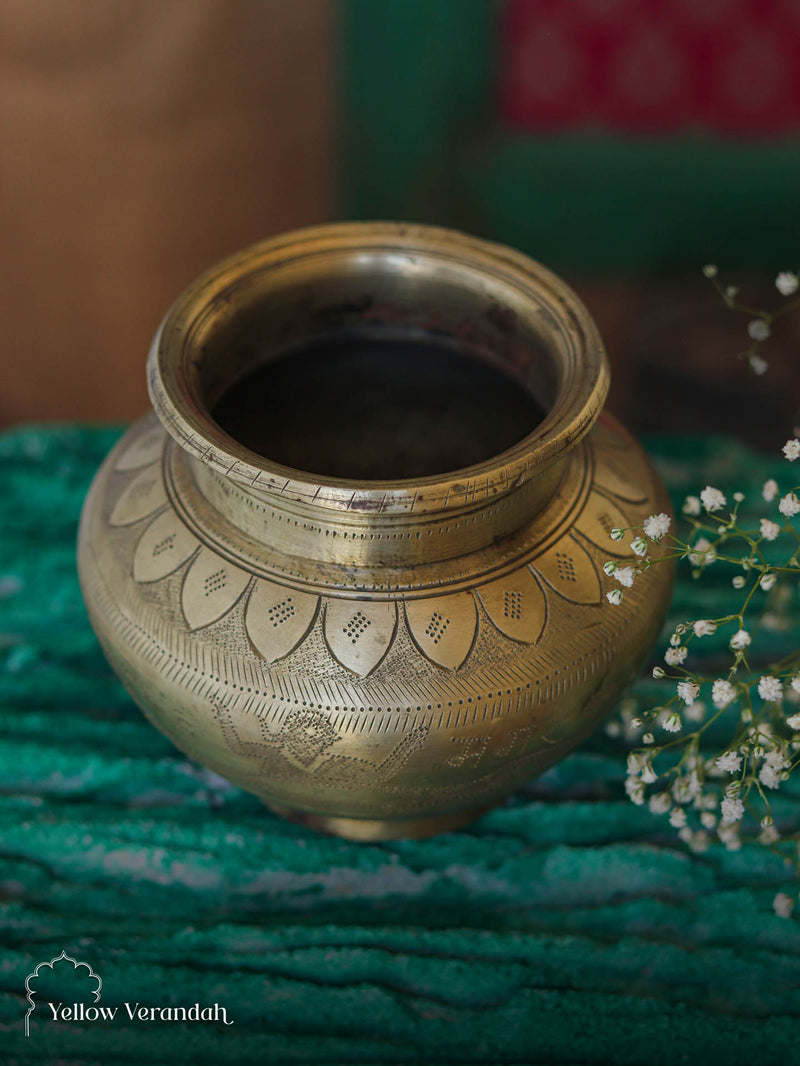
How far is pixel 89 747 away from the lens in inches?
52.0

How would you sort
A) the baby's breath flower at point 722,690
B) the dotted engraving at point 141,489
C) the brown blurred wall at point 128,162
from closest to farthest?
1. the baby's breath flower at point 722,690
2. the dotted engraving at point 141,489
3. the brown blurred wall at point 128,162

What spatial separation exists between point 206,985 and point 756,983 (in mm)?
583

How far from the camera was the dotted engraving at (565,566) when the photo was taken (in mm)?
995

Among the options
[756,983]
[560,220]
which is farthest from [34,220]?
[756,983]

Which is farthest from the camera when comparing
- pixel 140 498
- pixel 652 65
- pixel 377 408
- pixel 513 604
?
pixel 652 65

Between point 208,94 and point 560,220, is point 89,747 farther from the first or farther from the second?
point 560,220

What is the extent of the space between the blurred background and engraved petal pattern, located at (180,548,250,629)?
4.63ft

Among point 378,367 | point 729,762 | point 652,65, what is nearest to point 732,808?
point 729,762

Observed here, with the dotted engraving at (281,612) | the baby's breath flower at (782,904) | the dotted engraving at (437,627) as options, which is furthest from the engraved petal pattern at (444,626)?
the baby's breath flower at (782,904)

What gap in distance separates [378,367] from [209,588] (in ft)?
1.16

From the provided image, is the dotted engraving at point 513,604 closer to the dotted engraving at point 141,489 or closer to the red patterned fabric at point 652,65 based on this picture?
the dotted engraving at point 141,489

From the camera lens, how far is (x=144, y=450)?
1.13 metres
